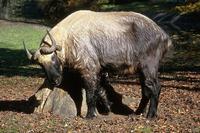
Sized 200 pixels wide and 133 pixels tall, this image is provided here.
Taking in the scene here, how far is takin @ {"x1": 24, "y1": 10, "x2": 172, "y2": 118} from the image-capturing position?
1211cm

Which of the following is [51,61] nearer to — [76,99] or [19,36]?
[76,99]

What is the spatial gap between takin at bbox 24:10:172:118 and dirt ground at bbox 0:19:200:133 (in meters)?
0.61

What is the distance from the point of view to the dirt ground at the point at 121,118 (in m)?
11.4

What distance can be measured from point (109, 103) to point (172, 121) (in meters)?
1.75

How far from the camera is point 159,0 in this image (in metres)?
51.9

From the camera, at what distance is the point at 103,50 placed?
39.9ft

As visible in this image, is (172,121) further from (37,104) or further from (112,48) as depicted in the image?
(37,104)

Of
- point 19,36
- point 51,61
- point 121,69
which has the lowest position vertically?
point 19,36

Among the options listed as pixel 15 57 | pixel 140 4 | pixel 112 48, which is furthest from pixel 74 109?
pixel 140 4

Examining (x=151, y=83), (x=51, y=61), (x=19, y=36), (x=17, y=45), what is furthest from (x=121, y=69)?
(x=19, y=36)

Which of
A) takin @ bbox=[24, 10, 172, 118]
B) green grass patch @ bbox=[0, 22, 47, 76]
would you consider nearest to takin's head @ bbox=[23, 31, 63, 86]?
takin @ bbox=[24, 10, 172, 118]

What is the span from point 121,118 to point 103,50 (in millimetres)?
1623

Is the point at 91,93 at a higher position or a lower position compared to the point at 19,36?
higher

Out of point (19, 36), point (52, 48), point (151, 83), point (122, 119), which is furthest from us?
point (19, 36)
